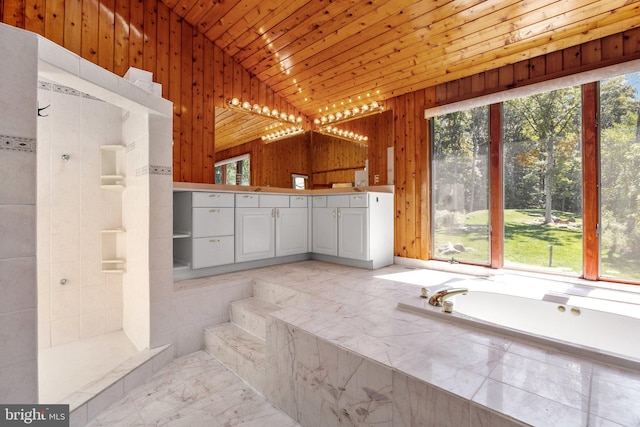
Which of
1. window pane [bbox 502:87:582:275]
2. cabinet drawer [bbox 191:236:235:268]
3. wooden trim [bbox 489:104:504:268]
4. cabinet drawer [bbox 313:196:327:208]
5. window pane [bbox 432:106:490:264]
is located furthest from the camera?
cabinet drawer [bbox 313:196:327:208]

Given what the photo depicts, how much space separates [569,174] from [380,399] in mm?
2874

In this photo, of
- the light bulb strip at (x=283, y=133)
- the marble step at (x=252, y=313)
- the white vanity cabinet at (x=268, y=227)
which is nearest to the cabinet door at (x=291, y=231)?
the white vanity cabinet at (x=268, y=227)

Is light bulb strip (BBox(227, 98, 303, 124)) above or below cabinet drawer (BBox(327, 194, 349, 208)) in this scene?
above

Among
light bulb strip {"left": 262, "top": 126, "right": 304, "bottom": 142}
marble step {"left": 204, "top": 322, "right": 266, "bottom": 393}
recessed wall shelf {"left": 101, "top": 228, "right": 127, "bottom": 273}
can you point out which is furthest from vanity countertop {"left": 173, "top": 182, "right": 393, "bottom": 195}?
marble step {"left": 204, "top": 322, "right": 266, "bottom": 393}

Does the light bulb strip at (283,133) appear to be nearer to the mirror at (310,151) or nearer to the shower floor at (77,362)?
the mirror at (310,151)

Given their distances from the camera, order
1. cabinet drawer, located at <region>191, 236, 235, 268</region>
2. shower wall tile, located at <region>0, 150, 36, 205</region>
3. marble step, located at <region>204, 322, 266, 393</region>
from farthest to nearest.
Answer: cabinet drawer, located at <region>191, 236, 235, 268</region> → marble step, located at <region>204, 322, 266, 393</region> → shower wall tile, located at <region>0, 150, 36, 205</region>

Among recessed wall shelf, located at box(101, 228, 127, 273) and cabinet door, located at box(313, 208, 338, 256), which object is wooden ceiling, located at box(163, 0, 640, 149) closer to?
cabinet door, located at box(313, 208, 338, 256)

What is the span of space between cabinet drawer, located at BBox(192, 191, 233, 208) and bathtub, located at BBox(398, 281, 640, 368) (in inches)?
80.1

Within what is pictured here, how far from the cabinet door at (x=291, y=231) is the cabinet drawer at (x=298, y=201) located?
2.1 inches

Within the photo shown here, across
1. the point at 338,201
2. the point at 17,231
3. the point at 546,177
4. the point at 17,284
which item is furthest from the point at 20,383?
the point at 546,177

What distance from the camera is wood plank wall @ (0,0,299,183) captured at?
2.61 m

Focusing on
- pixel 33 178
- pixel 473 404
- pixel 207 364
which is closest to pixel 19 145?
pixel 33 178

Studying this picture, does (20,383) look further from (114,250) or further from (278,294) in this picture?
(278,294)

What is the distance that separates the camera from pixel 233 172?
358 centimetres
